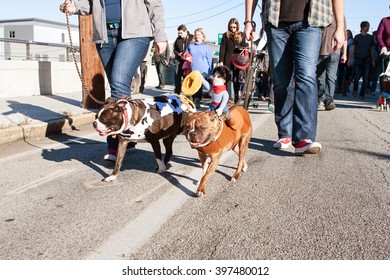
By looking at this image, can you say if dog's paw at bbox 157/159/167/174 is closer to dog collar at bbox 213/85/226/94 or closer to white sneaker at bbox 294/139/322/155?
dog collar at bbox 213/85/226/94

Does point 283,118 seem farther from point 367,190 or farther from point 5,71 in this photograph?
point 5,71

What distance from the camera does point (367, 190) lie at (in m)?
3.56

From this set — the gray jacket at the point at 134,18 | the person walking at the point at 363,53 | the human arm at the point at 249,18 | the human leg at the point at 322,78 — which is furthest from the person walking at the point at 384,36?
the gray jacket at the point at 134,18

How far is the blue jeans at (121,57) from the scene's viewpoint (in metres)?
4.51

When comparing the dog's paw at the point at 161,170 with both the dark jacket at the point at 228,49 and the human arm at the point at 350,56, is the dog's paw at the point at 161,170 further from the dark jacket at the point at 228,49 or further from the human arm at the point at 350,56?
the human arm at the point at 350,56

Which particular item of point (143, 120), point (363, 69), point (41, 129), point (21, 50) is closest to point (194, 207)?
point (143, 120)

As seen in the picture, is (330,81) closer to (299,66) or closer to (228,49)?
(228,49)

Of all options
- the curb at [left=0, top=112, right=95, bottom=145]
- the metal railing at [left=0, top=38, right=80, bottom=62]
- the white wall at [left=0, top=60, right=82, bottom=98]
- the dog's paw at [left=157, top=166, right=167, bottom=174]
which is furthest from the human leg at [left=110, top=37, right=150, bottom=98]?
the metal railing at [left=0, top=38, right=80, bottom=62]

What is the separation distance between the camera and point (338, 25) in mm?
4668

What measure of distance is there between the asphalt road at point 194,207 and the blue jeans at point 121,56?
0.87 m

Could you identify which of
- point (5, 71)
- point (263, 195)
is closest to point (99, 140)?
point (263, 195)

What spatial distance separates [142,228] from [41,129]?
4.26 meters

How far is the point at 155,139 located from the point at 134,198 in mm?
775

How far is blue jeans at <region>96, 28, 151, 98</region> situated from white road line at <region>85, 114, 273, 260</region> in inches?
56.2
